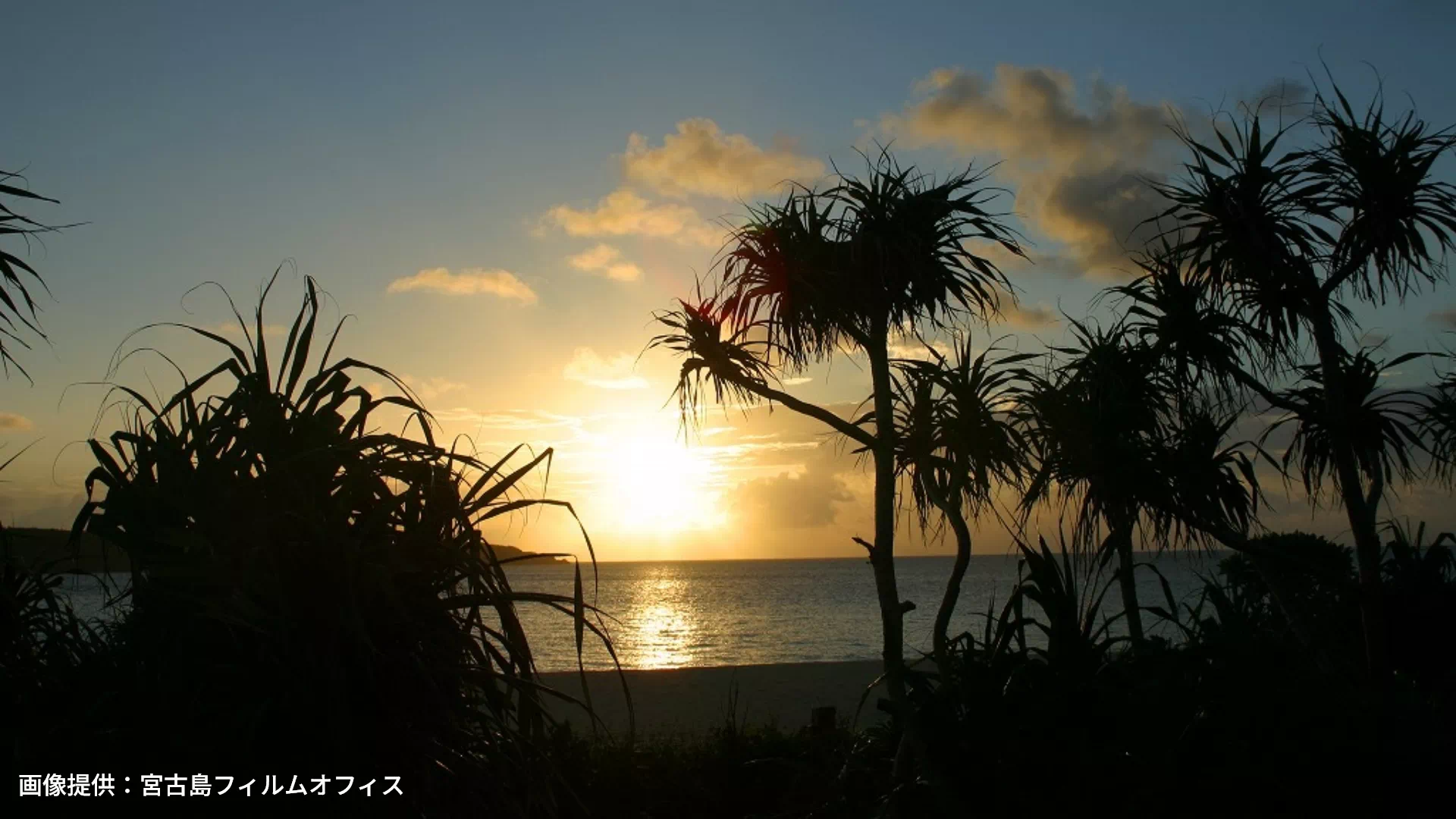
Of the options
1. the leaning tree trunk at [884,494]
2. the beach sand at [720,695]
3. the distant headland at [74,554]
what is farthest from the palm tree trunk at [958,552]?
the beach sand at [720,695]

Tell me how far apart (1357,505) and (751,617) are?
70548 mm

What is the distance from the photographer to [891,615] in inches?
284

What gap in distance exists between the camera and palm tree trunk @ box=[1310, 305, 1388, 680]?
8172 mm

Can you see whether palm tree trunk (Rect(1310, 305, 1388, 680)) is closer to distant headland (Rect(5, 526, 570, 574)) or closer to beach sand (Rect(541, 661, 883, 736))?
beach sand (Rect(541, 661, 883, 736))

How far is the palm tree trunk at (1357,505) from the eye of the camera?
8172 mm

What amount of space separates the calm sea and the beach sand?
80.0 inches

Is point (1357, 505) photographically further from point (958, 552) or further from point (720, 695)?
point (720, 695)

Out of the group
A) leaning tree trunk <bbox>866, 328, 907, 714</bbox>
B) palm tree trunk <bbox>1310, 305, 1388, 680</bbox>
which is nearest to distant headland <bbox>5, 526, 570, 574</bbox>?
leaning tree trunk <bbox>866, 328, 907, 714</bbox>

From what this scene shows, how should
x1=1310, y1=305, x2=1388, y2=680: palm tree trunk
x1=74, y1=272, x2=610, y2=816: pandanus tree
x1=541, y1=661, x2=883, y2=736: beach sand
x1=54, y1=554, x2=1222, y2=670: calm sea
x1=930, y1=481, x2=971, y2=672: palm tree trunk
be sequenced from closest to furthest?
x1=74, y1=272, x2=610, y2=816: pandanus tree, x1=930, y1=481, x2=971, y2=672: palm tree trunk, x1=1310, y1=305, x2=1388, y2=680: palm tree trunk, x1=541, y1=661, x2=883, y2=736: beach sand, x1=54, y1=554, x2=1222, y2=670: calm sea

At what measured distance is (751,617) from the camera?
77500mm

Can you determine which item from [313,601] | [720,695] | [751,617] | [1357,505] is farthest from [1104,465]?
[751,617]

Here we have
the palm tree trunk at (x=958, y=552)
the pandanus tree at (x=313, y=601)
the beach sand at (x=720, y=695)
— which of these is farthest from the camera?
the beach sand at (x=720, y=695)

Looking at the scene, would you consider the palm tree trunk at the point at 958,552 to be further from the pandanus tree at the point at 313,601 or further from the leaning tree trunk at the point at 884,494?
the pandanus tree at the point at 313,601

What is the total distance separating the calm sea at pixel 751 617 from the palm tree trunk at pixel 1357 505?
4.08ft
